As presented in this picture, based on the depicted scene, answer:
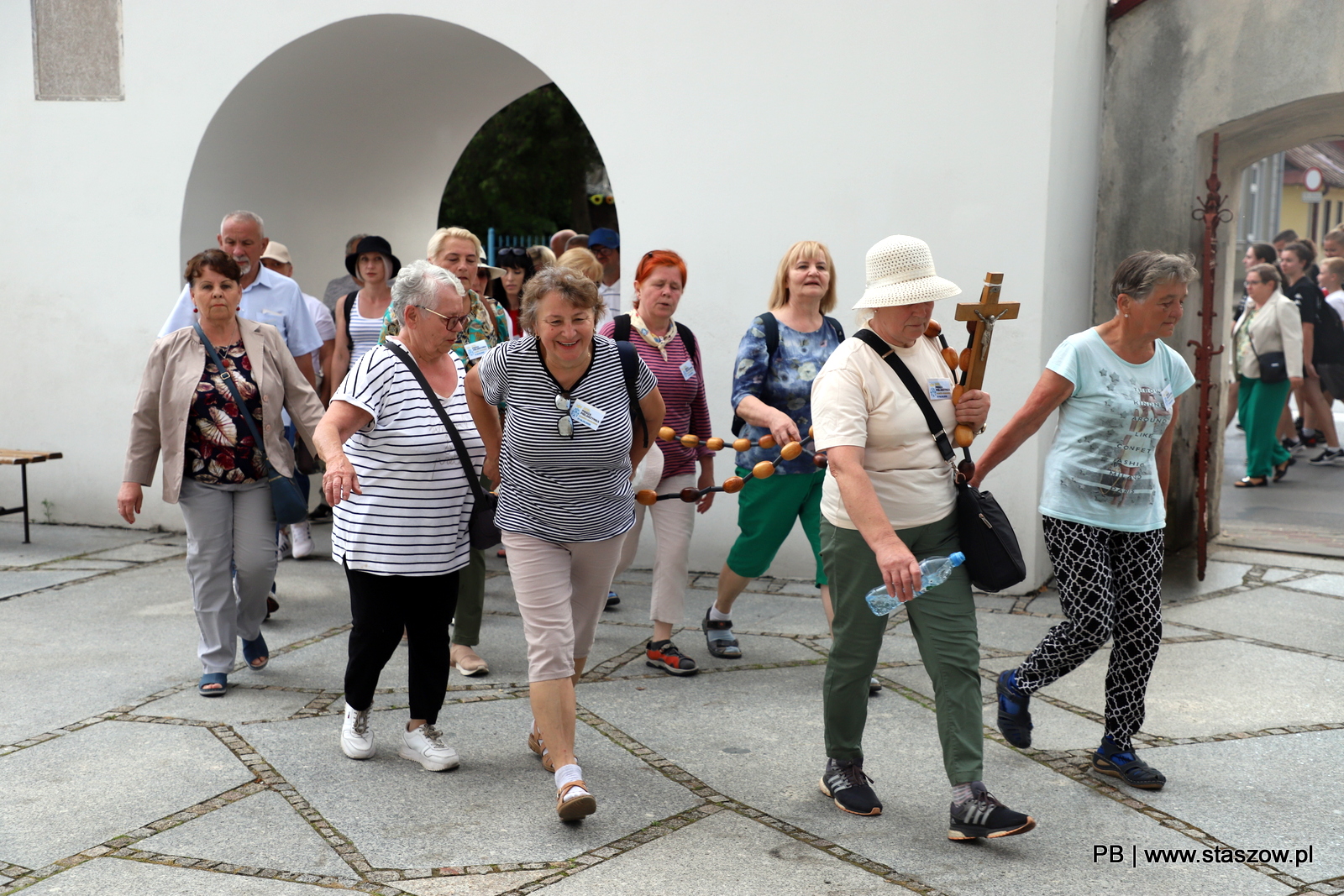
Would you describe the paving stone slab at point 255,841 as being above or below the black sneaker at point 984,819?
below

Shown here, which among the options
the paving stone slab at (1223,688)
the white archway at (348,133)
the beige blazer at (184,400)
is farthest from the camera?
the white archway at (348,133)

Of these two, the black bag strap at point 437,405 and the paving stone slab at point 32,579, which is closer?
the black bag strap at point 437,405

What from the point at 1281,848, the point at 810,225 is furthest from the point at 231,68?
the point at 1281,848

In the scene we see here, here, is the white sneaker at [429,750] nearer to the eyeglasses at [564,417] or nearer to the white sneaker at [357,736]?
the white sneaker at [357,736]

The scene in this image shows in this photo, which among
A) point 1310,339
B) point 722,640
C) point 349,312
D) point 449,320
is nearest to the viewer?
point 449,320

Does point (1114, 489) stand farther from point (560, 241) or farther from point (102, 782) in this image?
point (560, 241)

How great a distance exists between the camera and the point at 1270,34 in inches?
256

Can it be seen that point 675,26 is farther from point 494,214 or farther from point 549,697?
point 494,214

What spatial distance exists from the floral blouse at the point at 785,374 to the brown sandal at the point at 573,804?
1.84m

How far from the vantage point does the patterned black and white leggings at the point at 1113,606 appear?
13.2 ft

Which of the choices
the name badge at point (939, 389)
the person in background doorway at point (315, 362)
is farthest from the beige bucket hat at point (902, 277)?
the person in background doorway at point (315, 362)

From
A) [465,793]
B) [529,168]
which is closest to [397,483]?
[465,793]

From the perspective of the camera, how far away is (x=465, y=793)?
13.2ft

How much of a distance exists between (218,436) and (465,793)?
189cm
